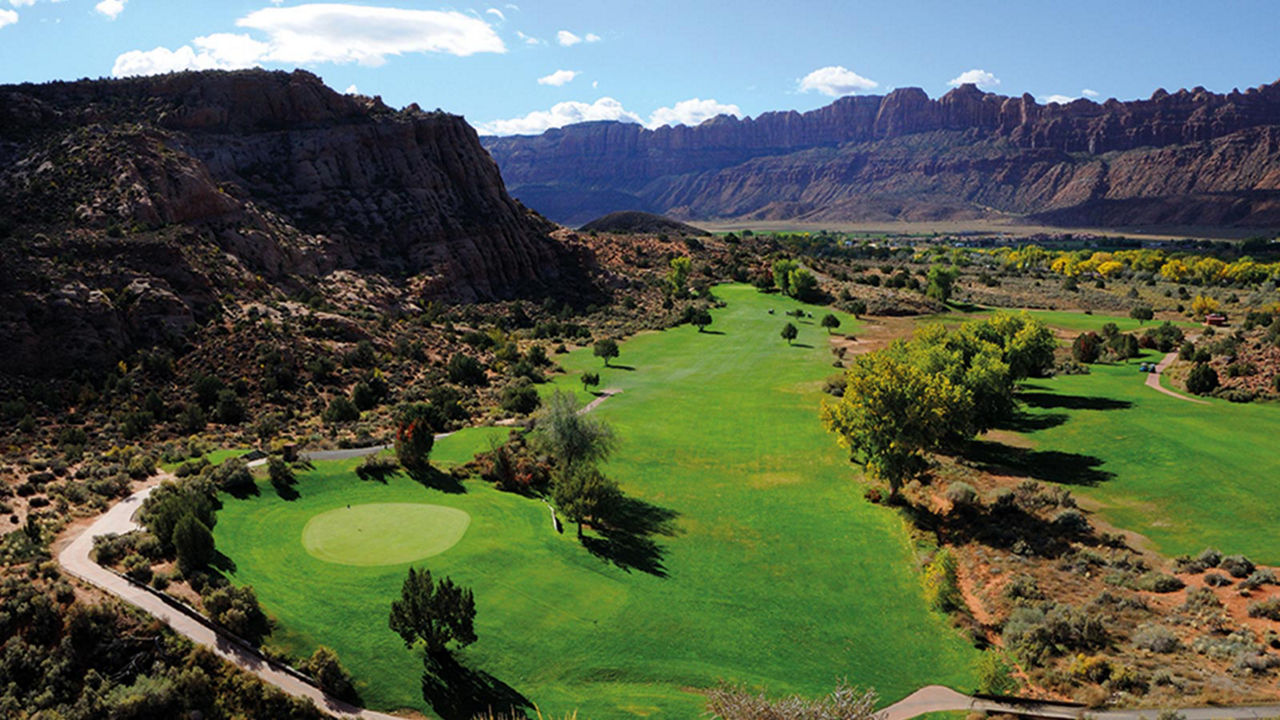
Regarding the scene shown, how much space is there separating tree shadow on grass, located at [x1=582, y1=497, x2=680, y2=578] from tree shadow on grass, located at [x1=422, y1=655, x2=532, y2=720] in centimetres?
1004

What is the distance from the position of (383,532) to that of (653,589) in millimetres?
13366

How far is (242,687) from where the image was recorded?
76.2ft

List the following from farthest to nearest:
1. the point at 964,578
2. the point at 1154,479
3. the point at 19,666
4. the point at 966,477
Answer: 1. the point at 966,477
2. the point at 1154,479
3. the point at 964,578
4. the point at 19,666

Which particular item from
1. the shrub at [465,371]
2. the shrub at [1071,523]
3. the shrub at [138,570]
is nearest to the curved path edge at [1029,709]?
the shrub at [1071,523]

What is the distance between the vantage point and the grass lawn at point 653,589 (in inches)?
1011

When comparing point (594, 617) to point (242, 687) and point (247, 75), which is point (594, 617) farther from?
point (247, 75)

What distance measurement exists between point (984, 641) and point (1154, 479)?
73.6 feet

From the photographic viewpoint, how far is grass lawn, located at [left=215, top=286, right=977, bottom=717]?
25.7 meters

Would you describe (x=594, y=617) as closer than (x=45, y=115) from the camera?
Yes

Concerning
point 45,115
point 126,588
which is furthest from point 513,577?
point 45,115

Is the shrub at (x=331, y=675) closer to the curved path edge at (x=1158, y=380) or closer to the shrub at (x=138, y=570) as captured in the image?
the shrub at (x=138, y=570)

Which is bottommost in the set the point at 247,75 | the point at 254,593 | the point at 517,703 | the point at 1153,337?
the point at 517,703

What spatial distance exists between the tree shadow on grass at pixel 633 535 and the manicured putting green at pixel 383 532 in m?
7.15

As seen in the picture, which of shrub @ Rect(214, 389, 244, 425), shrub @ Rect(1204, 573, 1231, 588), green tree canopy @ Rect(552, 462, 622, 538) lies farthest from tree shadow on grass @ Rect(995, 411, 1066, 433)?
shrub @ Rect(214, 389, 244, 425)
